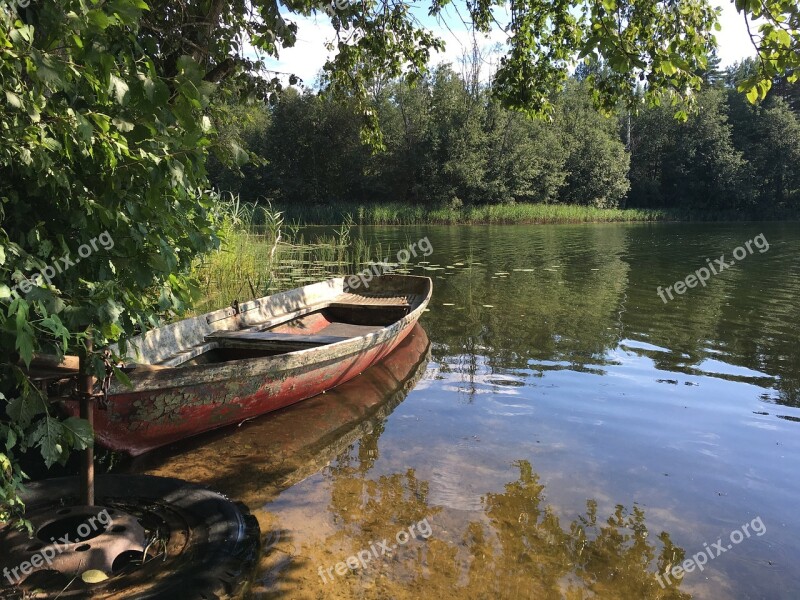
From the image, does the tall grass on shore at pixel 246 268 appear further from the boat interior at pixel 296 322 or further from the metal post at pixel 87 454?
the metal post at pixel 87 454

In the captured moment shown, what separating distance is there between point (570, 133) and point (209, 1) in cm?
4029

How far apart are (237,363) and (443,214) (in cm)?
3022

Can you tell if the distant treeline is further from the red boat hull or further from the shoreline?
the red boat hull

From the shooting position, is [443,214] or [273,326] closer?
[273,326]

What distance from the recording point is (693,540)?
3352 mm

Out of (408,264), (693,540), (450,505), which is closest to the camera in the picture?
(693,540)

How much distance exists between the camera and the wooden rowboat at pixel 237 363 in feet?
12.4

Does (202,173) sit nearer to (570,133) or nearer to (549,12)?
(549,12)

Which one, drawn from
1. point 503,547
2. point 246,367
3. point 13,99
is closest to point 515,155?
point 246,367

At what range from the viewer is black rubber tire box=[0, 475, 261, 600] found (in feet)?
8.04

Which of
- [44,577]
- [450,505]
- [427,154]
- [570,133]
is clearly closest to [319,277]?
[450,505]

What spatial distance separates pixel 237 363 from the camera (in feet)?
13.6

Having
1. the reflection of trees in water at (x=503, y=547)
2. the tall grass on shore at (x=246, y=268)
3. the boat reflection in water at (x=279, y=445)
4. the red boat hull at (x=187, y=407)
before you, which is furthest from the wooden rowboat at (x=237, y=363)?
the reflection of trees in water at (x=503, y=547)

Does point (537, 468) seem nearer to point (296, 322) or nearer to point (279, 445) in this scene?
point (279, 445)
